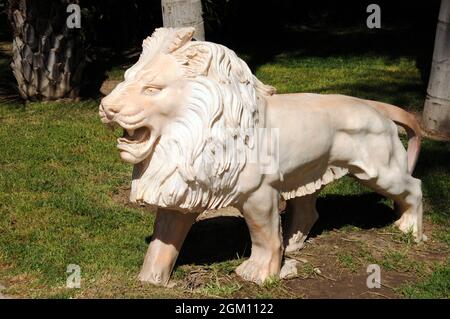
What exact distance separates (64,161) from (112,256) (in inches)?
88.8

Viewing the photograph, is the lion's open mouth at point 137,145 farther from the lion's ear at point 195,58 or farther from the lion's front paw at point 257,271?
the lion's front paw at point 257,271

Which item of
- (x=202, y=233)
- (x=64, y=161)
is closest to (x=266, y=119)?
(x=202, y=233)

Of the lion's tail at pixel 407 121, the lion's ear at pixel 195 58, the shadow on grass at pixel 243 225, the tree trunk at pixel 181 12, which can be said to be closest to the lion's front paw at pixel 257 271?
the shadow on grass at pixel 243 225

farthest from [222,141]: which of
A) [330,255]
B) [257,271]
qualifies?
[330,255]

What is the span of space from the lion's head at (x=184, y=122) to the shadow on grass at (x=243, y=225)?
0.97m

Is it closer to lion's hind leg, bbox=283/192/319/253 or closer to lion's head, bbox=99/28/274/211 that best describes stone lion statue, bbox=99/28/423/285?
lion's head, bbox=99/28/274/211

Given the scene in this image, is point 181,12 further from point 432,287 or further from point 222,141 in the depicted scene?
point 432,287

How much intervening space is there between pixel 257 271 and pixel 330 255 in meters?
0.76

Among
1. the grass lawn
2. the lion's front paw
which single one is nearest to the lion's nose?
the grass lawn

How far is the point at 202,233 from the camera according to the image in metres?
5.22

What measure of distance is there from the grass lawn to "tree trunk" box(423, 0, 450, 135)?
0.38m

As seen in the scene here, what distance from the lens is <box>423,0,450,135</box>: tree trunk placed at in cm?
763

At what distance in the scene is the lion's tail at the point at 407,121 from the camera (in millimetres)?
4918

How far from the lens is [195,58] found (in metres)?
3.93
